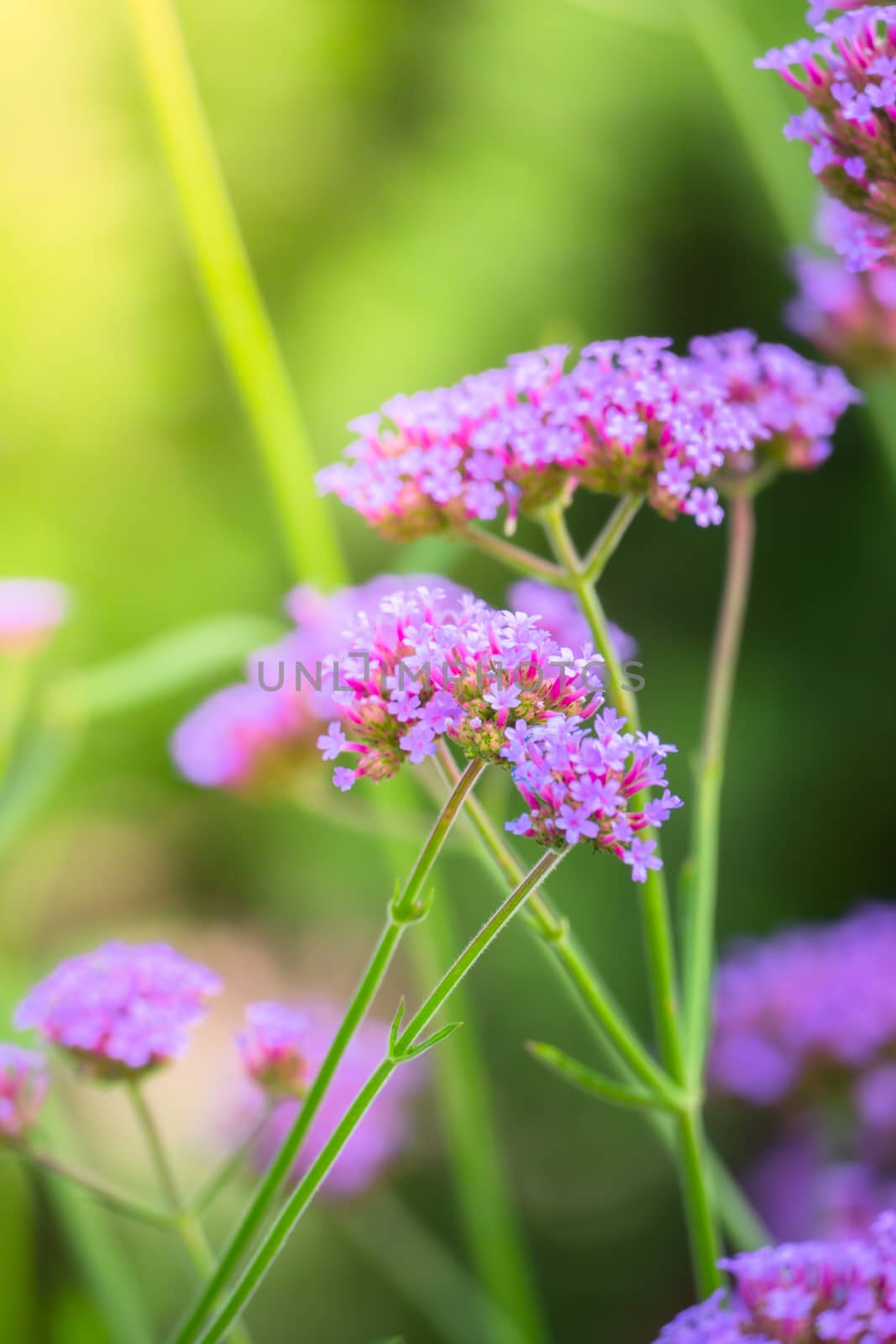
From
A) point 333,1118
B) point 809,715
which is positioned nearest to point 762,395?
point 333,1118

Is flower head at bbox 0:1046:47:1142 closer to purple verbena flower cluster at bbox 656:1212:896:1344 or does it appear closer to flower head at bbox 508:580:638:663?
purple verbena flower cluster at bbox 656:1212:896:1344

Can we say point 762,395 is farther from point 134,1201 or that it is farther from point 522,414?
point 134,1201

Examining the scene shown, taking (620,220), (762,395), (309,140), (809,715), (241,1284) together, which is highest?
(309,140)

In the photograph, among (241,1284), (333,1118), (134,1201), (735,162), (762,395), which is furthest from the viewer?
(735,162)

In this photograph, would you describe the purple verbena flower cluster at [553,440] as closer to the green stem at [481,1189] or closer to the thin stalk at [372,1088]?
the thin stalk at [372,1088]

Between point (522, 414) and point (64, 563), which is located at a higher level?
point (522, 414)

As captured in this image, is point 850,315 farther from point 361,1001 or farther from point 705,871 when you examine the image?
point 361,1001

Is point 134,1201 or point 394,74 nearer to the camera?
point 134,1201

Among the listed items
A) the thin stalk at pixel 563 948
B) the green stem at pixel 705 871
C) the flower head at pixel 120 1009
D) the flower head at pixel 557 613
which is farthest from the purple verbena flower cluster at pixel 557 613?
the flower head at pixel 120 1009

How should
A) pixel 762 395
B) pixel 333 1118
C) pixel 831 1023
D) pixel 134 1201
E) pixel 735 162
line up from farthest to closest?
pixel 735 162
pixel 333 1118
pixel 831 1023
pixel 762 395
pixel 134 1201
